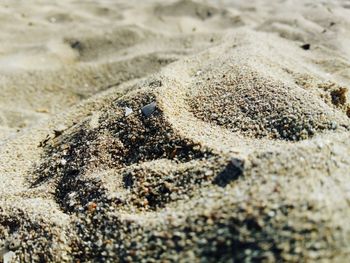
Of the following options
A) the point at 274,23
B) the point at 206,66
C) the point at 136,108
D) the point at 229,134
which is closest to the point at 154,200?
the point at 229,134

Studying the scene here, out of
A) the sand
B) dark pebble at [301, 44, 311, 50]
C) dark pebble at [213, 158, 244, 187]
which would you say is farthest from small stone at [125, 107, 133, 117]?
dark pebble at [301, 44, 311, 50]

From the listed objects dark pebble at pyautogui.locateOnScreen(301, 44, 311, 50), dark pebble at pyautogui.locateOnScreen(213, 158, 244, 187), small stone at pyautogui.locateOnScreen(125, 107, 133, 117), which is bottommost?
small stone at pyautogui.locateOnScreen(125, 107, 133, 117)

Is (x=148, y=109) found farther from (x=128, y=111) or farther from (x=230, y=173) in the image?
(x=230, y=173)

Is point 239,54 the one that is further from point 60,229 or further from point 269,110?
point 60,229

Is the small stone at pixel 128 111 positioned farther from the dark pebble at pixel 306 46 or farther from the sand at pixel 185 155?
the dark pebble at pixel 306 46

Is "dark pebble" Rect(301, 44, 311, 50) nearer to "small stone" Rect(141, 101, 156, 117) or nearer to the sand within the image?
the sand

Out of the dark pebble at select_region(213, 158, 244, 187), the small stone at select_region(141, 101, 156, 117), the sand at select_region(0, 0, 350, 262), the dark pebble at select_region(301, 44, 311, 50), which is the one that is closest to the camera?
the sand at select_region(0, 0, 350, 262)

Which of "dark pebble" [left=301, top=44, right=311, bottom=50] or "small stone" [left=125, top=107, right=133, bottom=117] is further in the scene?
"dark pebble" [left=301, top=44, right=311, bottom=50]
